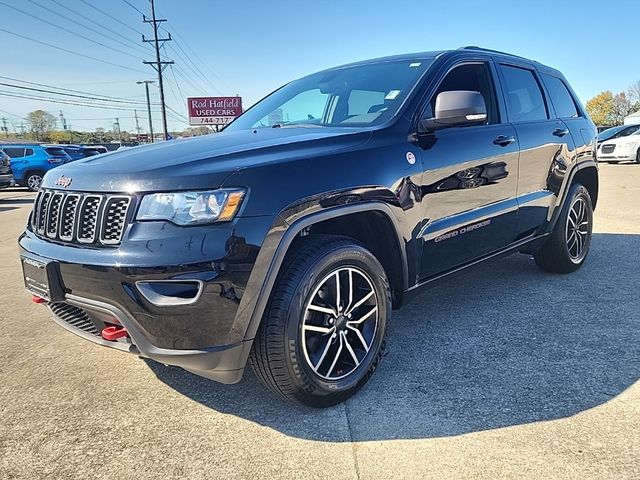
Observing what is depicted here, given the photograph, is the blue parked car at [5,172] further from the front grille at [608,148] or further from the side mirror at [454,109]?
the front grille at [608,148]

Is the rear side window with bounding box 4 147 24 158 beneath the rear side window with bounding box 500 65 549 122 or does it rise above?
beneath

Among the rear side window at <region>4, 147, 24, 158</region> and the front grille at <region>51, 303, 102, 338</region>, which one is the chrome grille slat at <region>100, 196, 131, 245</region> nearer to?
the front grille at <region>51, 303, 102, 338</region>

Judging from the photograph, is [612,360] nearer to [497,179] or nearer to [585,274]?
[497,179]

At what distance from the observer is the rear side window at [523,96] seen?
4.04m

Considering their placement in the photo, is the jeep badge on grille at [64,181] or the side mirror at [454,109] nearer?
the jeep badge on grille at [64,181]

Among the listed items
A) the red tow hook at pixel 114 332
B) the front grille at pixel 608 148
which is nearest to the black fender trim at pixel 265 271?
the red tow hook at pixel 114 332

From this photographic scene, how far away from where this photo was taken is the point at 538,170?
419 cm

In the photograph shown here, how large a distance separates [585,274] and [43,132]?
10572 cm

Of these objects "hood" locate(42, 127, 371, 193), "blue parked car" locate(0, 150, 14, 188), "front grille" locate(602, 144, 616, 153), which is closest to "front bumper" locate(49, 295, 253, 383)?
"hood" locate(42, 127, 371, 193)

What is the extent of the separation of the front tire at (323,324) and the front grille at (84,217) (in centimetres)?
77

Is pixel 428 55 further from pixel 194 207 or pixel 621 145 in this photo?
pixel 621 145

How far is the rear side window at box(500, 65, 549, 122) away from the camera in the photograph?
4043mm

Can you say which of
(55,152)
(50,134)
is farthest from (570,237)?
(50,134)

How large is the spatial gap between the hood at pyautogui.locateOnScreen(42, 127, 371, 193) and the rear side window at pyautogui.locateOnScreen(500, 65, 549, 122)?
1744mm
